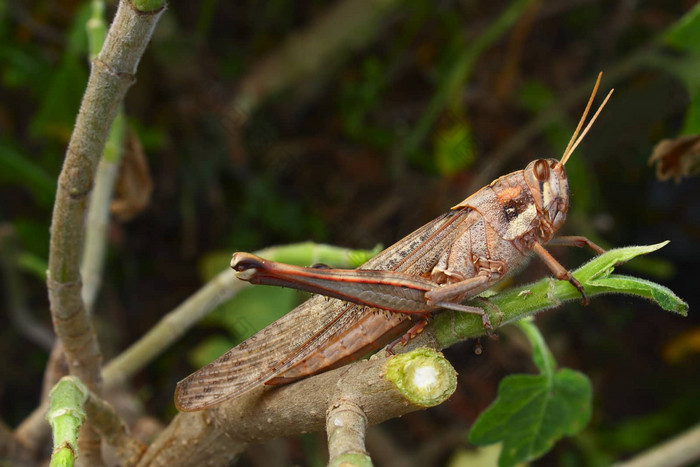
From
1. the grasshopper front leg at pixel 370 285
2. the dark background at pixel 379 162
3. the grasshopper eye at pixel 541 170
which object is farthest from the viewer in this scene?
the dark background at pixel 379 162

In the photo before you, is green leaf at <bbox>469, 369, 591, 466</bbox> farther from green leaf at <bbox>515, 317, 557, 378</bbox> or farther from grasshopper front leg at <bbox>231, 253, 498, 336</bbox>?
grasshopper front leg at <bbox>231, 253, 498, 336</bbox>

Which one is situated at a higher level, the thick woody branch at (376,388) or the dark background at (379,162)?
the dark background at (379,162)

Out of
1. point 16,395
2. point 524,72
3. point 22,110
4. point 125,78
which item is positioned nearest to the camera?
point 125,78

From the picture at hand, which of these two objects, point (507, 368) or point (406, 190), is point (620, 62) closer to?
point (406, 190)

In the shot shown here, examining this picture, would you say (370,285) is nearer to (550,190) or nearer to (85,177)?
(550,190)

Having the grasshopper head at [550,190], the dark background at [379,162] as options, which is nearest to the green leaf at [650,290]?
the grasshopper head at [550,190]

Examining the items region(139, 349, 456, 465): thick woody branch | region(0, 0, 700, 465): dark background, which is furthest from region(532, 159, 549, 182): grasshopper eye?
region(0, 0, 700, 465): dark background

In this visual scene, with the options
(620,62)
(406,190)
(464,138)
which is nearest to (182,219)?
(406,190)

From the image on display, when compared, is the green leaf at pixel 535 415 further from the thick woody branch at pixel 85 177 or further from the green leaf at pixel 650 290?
the thick woody branch at pixel 85 177

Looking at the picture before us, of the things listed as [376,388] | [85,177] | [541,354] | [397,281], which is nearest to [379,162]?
[541,354]
